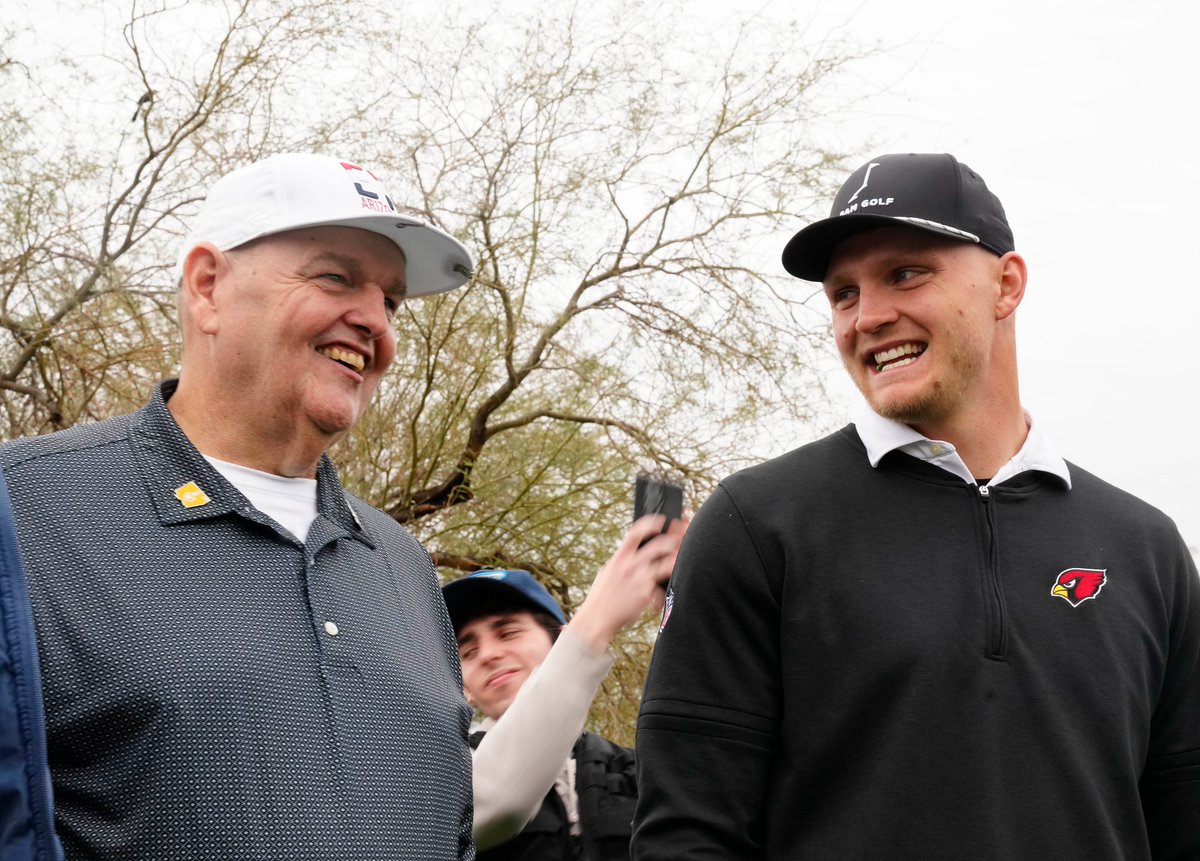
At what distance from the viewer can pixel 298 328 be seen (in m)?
2.46

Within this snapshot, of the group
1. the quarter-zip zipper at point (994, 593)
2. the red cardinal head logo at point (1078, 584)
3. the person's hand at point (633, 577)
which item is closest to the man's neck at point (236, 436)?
the person's hand at point (633, 577)

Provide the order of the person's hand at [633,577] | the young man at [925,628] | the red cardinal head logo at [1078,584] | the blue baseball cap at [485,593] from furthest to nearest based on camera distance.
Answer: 1. the blue baseball cap at [485,593]
2. the person's hand at [633,577]
3. the red cardinal head logo at [1078,584]
4. the young man at [925,628]

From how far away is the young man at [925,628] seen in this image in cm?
198

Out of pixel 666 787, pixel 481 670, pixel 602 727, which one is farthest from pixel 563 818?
pixel 602 727

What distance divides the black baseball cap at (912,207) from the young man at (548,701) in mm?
608

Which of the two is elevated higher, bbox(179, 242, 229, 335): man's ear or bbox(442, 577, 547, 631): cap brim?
bbox(179, 242, 229, 335): man's ear

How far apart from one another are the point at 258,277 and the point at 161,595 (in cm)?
71

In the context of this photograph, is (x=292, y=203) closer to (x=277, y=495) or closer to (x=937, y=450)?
(x=277, y=495)

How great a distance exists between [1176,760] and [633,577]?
100cm

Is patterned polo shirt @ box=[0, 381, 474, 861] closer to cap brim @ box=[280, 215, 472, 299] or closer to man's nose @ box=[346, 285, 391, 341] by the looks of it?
man's nose @ box=[346, 285, 391, 341]

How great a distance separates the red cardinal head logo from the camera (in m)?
Result: 2.14

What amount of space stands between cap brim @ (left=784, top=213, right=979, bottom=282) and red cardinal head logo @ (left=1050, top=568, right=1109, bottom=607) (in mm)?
611

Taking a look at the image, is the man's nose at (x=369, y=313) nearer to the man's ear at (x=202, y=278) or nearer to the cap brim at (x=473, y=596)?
the man's ear at (x=202, y=278)

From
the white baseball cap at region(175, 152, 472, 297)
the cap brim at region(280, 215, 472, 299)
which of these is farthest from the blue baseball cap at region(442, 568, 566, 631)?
the white baseball cap at region(175, 152, 472, 297)
